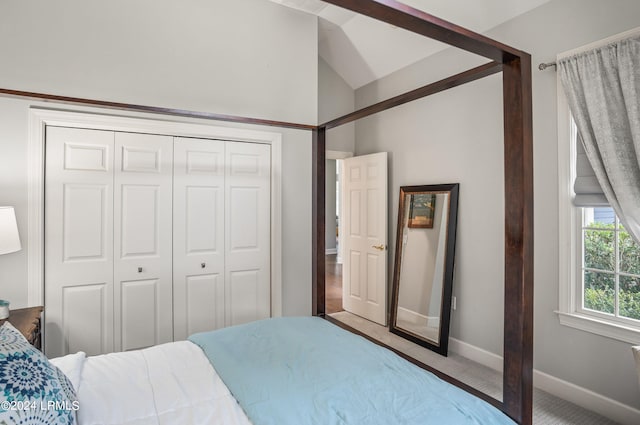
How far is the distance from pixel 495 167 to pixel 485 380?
166 centimetres

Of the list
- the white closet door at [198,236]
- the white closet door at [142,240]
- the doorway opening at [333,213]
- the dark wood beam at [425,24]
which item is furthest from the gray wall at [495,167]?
the doorway opening at [333,213]

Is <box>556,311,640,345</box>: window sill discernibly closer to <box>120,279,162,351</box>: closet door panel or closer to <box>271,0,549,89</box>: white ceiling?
<box>271,0,549,89</box>: white ceiling

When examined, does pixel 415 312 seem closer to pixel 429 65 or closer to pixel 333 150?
pixel 333 150

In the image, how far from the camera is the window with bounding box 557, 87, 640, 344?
7.41 ft

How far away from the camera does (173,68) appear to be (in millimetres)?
2959

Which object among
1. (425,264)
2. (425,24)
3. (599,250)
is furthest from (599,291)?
(425,24)

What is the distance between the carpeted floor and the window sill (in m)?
0.52

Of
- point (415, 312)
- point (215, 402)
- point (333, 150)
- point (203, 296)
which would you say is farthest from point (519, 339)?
point (333, 150)

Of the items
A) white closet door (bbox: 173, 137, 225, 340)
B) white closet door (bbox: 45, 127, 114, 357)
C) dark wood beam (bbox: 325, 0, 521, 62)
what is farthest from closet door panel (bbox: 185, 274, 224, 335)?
dark wood beam (bbox: 325, 0, 521, 62)

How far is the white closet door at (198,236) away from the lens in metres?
3.02

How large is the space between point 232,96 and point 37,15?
4.63ft

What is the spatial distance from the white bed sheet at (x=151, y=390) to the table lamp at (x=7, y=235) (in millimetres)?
966

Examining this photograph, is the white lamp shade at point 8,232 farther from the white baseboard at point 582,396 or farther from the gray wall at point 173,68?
the white baseboard at point 582,396

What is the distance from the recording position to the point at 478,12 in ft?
9.57
